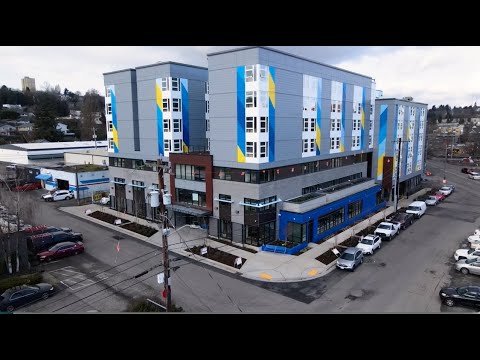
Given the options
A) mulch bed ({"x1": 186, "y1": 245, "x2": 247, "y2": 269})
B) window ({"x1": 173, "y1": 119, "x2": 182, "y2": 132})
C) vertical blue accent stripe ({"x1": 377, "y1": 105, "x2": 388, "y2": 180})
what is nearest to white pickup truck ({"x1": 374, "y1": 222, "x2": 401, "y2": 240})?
mulch bed ({"x1": 186, "y1": 245, "x2": 247, "y2": 269})

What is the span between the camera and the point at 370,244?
85.1 feet

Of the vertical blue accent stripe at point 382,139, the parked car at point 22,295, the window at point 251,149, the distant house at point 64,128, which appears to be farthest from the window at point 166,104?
the distant house at point 64,128

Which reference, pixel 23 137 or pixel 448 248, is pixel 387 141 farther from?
pixel 23 137

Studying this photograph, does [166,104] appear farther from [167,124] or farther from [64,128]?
[64,128]

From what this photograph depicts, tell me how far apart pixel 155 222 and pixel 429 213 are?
96.3 ft

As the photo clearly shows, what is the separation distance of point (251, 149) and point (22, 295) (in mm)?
17074

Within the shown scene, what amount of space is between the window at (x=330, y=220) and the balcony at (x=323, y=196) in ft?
3.66

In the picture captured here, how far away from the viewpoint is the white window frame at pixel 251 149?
2622 cm

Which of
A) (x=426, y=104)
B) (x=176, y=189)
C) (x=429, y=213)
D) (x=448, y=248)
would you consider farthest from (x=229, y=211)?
(x=426, y=104)

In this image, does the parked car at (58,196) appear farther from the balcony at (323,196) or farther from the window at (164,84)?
the balcony at (323,196)

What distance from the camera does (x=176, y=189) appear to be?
1243 inches

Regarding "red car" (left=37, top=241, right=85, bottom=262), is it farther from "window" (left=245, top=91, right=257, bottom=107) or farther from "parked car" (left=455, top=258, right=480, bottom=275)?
"parked car" (left=455, top=258, right=480, bottom=275)

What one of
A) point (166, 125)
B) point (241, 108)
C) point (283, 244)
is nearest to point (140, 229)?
point (166, 125)
